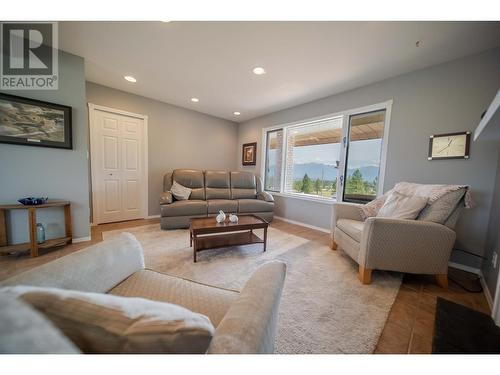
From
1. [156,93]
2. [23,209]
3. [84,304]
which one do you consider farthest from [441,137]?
[23,209]

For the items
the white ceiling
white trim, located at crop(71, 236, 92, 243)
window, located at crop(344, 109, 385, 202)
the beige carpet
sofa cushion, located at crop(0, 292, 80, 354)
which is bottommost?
the beige carpet

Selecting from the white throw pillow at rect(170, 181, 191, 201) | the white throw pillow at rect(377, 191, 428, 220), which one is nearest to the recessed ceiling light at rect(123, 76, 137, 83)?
the white throw pillow at rect(170, 181, 191, 201)

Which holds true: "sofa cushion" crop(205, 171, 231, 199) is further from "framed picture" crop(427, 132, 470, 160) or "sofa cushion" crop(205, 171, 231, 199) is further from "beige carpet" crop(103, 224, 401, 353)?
"framed picture" crop(427, 132, 470, 160)

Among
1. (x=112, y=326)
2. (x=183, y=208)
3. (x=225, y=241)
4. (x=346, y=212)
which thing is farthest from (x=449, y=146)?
(x=183, y=208)

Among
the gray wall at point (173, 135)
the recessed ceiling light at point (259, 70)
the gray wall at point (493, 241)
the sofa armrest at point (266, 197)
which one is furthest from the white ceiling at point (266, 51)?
the sofa armrest at point (266, 197)

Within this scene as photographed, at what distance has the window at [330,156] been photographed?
2795mm

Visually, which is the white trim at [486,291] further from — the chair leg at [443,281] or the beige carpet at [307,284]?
the beige carpet at [307,284]

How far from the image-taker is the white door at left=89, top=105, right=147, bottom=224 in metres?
3.20

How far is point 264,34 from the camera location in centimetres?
176

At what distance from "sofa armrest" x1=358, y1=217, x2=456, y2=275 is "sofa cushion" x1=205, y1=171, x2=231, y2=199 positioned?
2801 mm

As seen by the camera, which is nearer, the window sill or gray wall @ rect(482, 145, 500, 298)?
gray wall @ rect(482, 145, 500, 298)

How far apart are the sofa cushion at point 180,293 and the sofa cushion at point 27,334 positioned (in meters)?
0.53

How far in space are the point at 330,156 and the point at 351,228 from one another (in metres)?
1.69

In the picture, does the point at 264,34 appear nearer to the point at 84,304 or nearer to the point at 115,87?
the point at 84,304
